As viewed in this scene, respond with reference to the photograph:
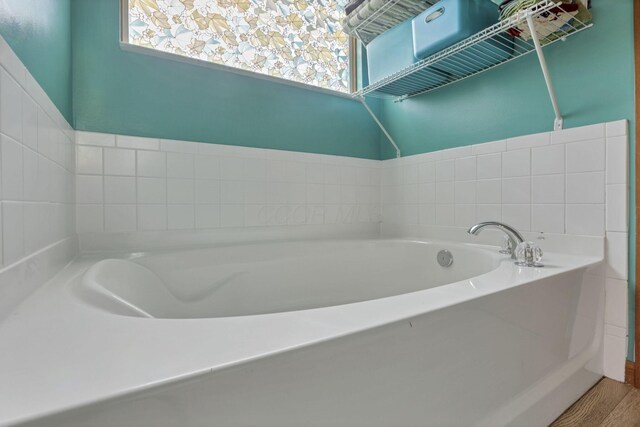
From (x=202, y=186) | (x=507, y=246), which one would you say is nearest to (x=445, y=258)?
(x=507, y=246)

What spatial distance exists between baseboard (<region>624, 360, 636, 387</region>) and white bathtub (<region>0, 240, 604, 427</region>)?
82 millimetres

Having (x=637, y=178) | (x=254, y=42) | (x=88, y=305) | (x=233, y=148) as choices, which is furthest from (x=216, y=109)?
(x=637, y=178)

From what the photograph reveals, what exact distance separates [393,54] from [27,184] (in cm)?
159

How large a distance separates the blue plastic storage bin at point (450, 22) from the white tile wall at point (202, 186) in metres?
0.68

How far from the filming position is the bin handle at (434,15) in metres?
1.31

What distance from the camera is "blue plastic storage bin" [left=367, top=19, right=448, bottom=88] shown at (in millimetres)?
1526

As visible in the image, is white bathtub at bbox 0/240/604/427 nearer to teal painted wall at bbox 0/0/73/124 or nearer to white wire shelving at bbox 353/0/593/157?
teal painted wall at bbox 0/0/73/124

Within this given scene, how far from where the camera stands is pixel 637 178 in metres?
1.05

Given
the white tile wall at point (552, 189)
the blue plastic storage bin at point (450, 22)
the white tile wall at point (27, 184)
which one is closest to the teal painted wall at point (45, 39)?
the white tile wall at point (27, 184)

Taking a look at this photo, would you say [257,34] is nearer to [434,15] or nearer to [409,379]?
[434,15]

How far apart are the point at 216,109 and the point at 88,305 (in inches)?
46.5

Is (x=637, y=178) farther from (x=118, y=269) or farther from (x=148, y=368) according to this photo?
(x=118, y=269)

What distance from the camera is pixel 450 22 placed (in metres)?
1.28

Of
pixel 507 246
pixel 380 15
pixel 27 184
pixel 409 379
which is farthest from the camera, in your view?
pixel 380 15
